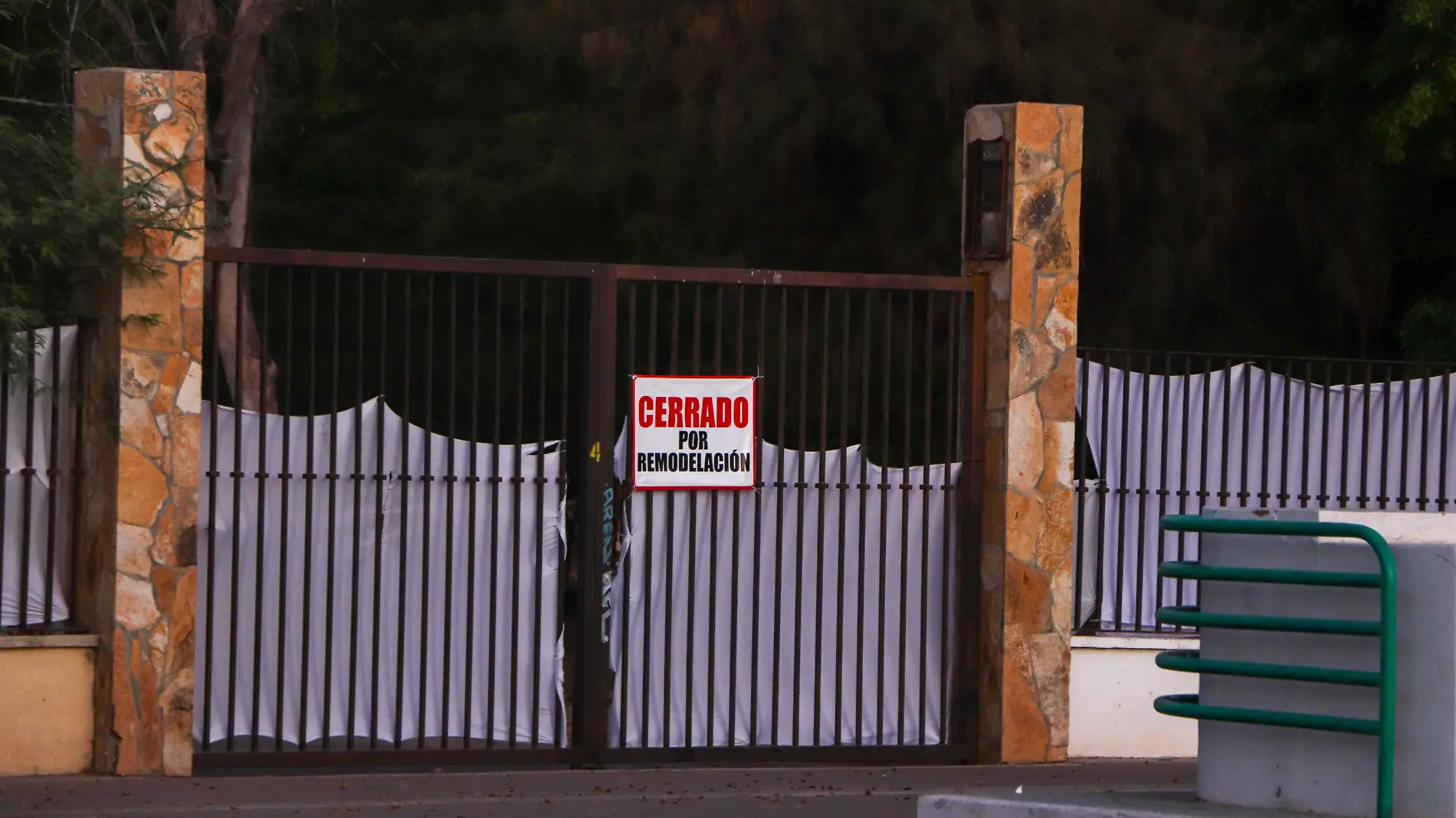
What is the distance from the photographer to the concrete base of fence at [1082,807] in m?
5.73

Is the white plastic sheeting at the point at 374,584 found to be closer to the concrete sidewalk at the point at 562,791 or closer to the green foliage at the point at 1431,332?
the concrete sidewalk at the point at 562,791

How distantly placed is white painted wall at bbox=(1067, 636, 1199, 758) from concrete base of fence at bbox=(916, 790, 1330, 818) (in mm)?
3434

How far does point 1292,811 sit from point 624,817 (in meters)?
3.01

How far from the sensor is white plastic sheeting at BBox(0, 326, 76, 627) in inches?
332

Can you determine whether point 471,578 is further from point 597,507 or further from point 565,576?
point 597,507

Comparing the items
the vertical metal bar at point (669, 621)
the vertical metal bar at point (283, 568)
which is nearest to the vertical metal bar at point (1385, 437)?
the vertical metal bar at point (669, 621)

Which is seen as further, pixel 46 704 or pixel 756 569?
pixel 756 569

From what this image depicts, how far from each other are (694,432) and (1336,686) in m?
4.07

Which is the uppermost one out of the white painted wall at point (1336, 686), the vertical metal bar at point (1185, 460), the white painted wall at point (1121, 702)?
the vertical metal bar at point (1185, 460)

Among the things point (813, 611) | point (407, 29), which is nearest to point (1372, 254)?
point (813, 611)

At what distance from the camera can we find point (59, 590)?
8.58m

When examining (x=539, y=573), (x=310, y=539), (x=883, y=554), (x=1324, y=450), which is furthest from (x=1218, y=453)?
(x=310, y=539)

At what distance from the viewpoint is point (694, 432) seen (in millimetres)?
9156

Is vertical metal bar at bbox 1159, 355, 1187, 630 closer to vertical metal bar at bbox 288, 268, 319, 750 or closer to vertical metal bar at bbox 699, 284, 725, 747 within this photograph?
vertical metal bar at bbox 699, 284, 725, 747
